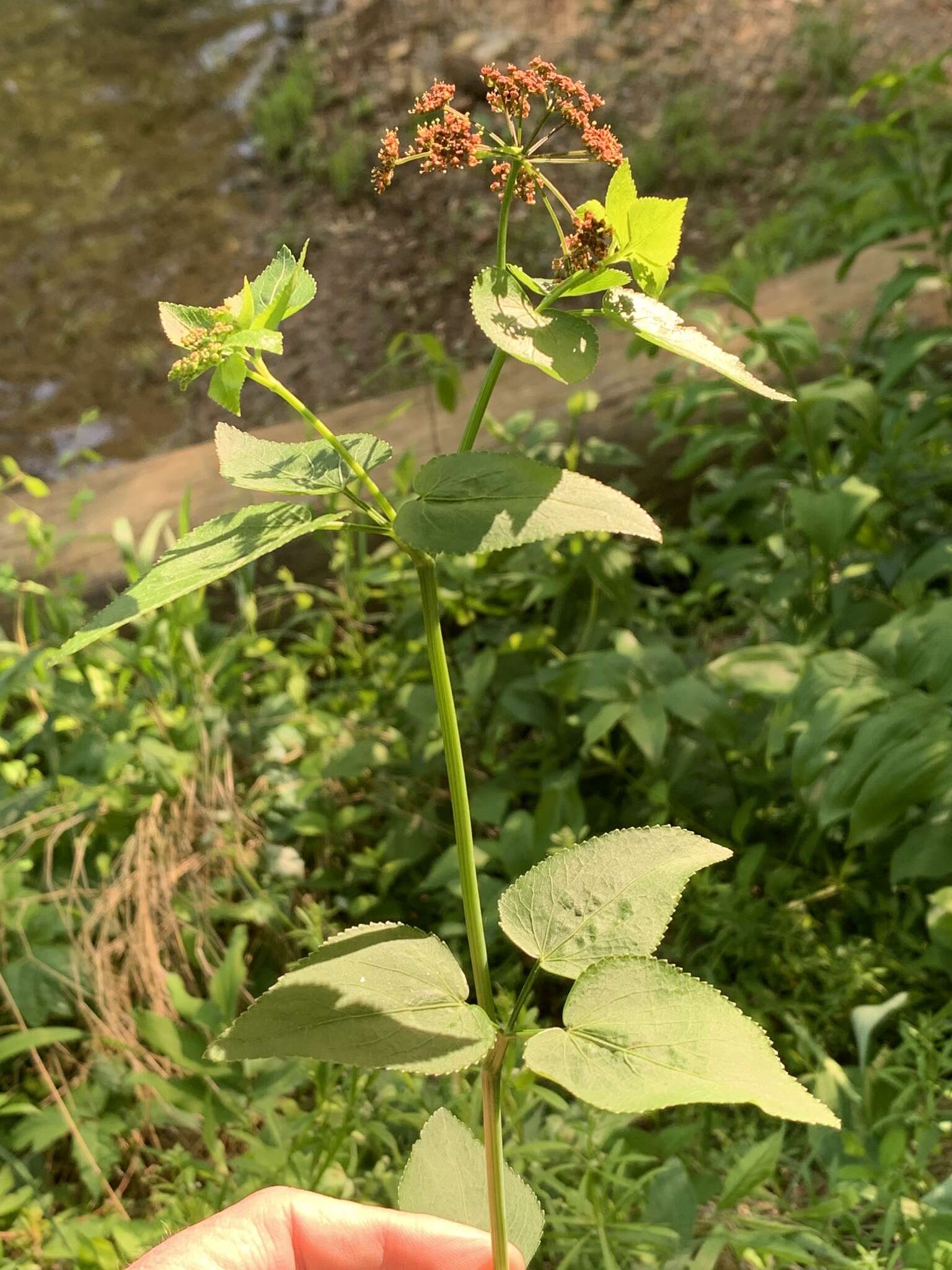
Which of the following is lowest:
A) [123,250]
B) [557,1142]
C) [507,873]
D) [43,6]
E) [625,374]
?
[507,873]

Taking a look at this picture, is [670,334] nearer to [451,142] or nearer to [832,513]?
[451,142]

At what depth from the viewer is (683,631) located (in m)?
2.07

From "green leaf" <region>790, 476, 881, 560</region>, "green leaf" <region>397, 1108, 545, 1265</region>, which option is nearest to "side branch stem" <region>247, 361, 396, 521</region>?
"green leaf" <region>397, 1108, 545, 1265</region>

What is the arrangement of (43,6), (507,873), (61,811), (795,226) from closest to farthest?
(507,873), (61,811), (795,226), (43,6)

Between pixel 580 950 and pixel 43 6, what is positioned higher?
pixel 43 6

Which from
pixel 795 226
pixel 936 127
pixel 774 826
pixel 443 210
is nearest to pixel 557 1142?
pixel 774 826

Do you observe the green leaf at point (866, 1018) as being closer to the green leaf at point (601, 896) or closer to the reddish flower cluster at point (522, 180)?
the green leaf at point (601, 896)

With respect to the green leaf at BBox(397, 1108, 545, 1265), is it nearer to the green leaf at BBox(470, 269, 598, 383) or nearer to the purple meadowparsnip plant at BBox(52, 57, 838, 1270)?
the purple meadowparsnip plant at BBox(52, 57, 838, 1270)

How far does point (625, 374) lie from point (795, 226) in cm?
149

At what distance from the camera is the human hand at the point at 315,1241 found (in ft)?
2.07

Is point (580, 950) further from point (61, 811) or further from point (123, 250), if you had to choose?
Result: point (123, 250)

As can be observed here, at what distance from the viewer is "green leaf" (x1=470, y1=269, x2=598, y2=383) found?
46 centimetres

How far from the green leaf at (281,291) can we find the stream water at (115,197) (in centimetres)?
329

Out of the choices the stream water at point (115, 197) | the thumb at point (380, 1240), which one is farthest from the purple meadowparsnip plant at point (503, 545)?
the stream water at point (115, 197)
